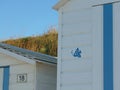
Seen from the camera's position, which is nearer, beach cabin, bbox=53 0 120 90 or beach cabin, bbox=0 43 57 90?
beach cabin, bbox=53 0 120 90

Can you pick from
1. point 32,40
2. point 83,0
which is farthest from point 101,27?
point 32,40

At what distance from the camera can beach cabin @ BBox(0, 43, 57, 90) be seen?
10742 millimetres

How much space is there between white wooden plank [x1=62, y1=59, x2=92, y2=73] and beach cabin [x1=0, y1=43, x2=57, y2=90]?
142 centimetres

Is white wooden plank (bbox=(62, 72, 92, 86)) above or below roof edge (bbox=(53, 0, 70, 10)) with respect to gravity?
below

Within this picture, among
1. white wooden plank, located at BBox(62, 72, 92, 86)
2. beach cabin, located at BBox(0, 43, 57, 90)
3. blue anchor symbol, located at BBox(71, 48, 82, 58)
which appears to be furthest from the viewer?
beach cabin, located at BBox(0, 43, 57, 90)

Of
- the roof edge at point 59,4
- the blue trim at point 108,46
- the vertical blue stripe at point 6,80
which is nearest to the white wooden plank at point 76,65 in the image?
the blue trim at point 108,46

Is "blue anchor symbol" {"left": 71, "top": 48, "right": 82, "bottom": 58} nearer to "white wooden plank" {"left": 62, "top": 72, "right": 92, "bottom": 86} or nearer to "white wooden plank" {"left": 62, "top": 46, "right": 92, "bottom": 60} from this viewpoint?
"white wooden plank" {"left": 62, "top": 46, "right": 92, "bottom": 60}

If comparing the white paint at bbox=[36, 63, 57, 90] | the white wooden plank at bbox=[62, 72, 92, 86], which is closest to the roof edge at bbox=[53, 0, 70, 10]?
the white wooden plank at bbox=[62, 72, 92, 86]

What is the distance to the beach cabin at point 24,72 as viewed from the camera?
10.7 meters

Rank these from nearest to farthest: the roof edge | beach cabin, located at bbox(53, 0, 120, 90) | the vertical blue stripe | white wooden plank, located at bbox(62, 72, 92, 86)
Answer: beach cabin, located at bbox(53, 0, 120, 90) → white wooden plank, located at bbox(62, 72, 92, 86) → the roof edge → the vertical blue stripe

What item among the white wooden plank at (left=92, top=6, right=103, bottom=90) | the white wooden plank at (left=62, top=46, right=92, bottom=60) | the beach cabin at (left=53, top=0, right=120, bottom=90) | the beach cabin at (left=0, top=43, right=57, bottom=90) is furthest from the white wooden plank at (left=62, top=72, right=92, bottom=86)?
the beach cabin at (left=0, top=43, right=57, bottom=90)

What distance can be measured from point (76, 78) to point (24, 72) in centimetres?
218

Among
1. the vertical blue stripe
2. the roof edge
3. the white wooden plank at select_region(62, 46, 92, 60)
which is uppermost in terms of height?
the roof edge

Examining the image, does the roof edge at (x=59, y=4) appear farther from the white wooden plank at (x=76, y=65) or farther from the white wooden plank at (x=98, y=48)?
the white wooden plank at (x=76, y=65)
